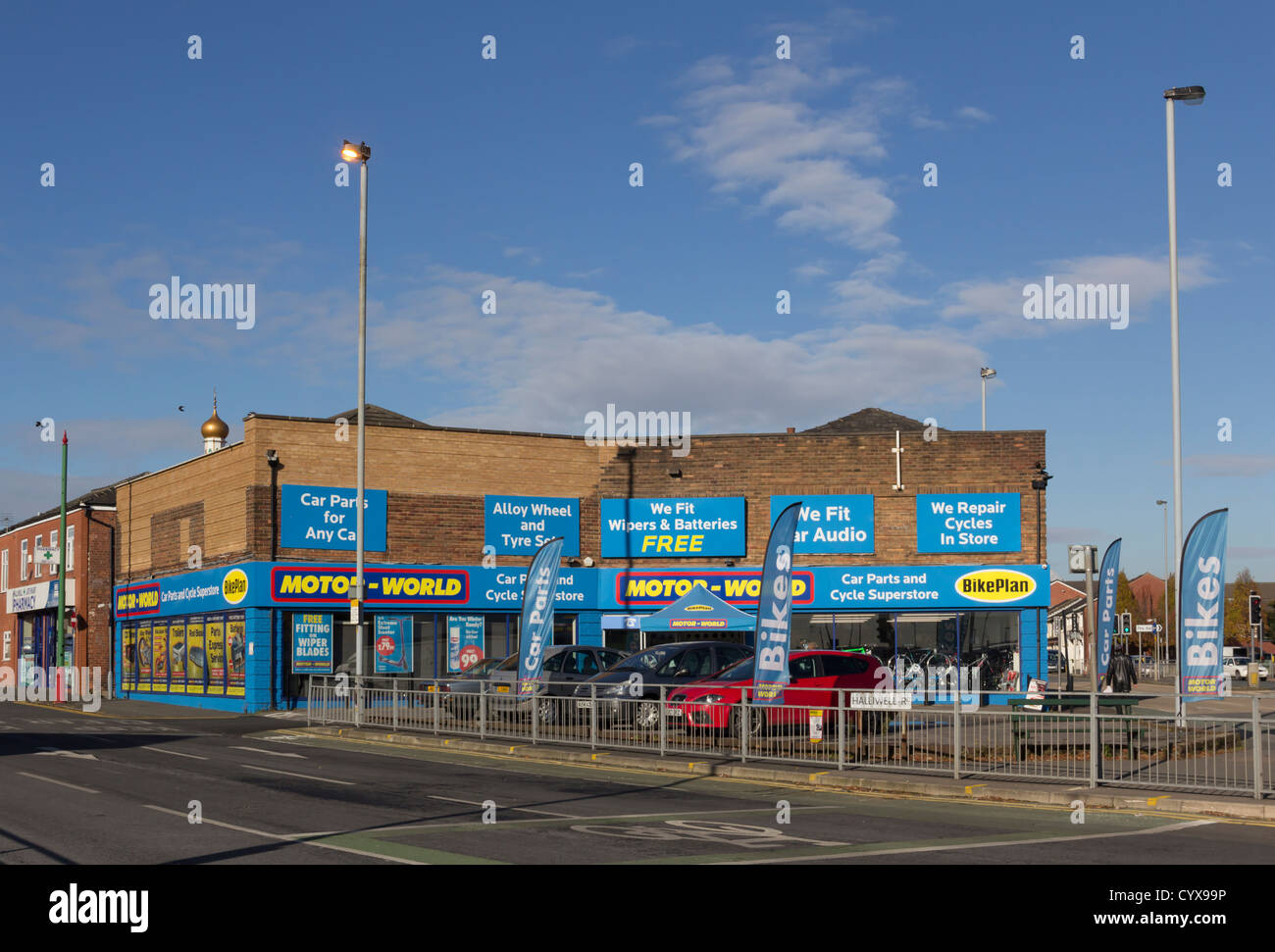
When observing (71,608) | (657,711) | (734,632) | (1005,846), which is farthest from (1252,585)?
(1005,846)

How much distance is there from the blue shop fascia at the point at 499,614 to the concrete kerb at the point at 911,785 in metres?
14.7

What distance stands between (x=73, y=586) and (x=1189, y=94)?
42657 millimetres

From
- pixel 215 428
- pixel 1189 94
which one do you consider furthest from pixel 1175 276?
pixel 215 428

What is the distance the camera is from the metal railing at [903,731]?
15.5m

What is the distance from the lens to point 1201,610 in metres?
20.3

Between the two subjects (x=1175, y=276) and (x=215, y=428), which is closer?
(x=1175, y=276)

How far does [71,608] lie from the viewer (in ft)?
161

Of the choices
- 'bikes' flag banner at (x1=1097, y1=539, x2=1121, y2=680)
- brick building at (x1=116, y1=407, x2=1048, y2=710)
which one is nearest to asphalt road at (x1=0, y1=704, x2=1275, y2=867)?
'bikes' flag banner at (x1=1097, y1=539, x2=1121, y2=680)

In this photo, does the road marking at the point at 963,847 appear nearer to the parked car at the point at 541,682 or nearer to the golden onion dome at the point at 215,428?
the parked car at the point at 541,682

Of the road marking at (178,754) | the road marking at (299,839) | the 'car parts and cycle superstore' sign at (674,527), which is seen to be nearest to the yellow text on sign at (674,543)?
the 'car parts and cycle superstore' sign at (674,527)

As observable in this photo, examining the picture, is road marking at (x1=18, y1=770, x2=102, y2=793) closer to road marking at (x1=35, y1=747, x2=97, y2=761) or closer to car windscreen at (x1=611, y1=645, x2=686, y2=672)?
road marking at (x1=35, y1=747, x2=97, y2=761)

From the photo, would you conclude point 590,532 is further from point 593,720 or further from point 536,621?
point 593,720
